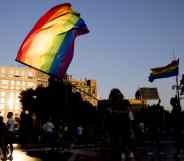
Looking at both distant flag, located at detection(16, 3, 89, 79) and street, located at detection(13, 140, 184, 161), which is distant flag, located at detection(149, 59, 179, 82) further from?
distant flag, located at detection(16, 3, 89, 79)

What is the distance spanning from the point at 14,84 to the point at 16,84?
1031 mm

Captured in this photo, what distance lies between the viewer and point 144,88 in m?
169

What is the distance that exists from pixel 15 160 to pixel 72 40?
14.9ft

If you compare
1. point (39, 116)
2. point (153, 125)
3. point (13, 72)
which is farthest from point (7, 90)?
point (153, 125)

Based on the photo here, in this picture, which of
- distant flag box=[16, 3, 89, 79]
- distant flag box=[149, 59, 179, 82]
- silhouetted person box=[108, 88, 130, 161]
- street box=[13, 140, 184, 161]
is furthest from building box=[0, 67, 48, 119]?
silhouetted person box=[108, 88, 130, 161]

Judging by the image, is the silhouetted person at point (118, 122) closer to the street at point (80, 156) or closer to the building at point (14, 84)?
the street at point (80, 156)

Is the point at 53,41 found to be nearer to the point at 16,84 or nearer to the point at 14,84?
the point at 14,84

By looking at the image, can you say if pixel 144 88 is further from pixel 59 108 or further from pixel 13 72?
pixel 59 108

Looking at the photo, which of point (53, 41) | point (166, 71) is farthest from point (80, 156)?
point (166, 71)

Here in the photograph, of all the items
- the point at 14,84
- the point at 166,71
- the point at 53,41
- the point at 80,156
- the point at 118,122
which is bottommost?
the point at 80,156

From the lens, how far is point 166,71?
34.6 metres

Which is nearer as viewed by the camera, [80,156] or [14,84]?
[80,156]

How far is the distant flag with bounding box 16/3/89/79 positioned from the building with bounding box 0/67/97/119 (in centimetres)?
15780

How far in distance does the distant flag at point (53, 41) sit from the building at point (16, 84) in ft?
518
